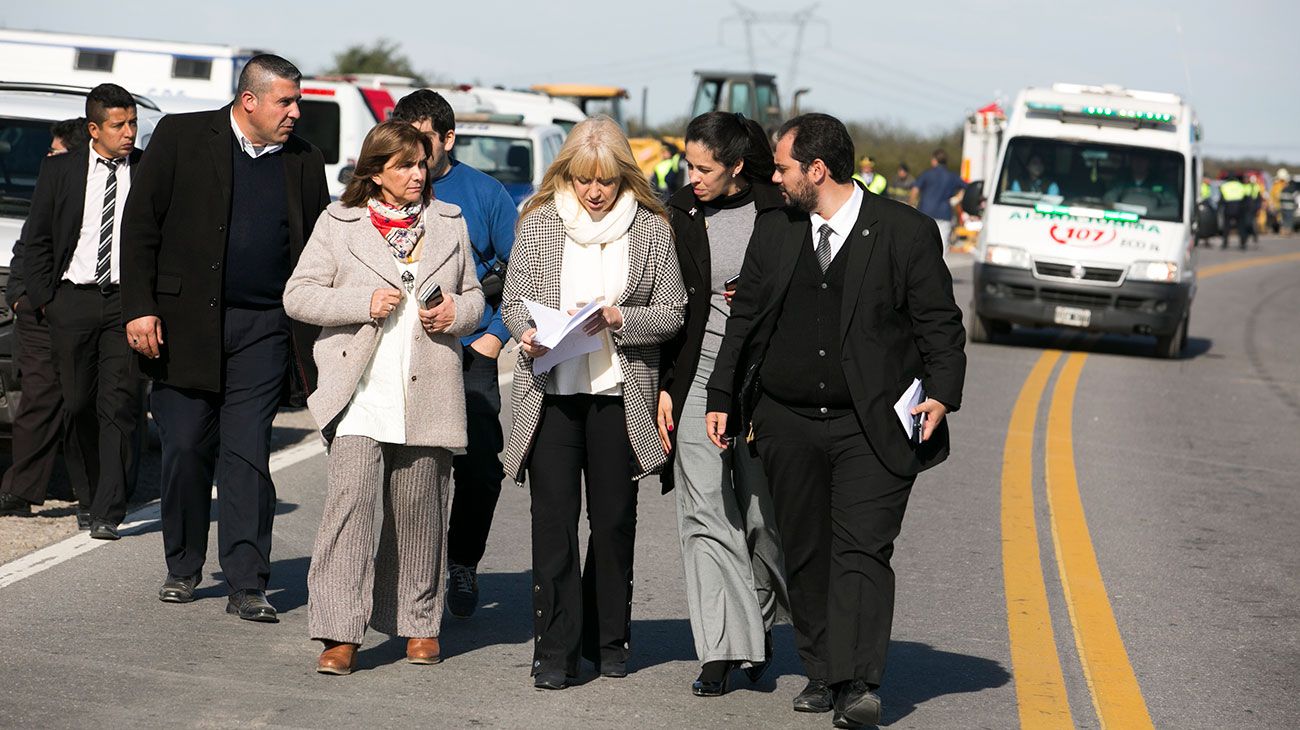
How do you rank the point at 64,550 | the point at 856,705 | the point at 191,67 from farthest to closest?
the point at 191,67
the point at 64,550
the point at 856,705

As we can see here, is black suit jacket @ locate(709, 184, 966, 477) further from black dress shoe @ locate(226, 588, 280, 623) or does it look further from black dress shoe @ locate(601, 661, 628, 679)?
black dress shoe @ locate(226, 588, 280, 623)

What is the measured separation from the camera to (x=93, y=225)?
8.37 meters

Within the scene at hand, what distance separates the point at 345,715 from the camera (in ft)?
18.1

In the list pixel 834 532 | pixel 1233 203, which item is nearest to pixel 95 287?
pixel 834 532

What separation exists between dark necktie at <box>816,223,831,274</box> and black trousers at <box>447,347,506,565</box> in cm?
171

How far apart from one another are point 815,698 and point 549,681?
0.86 metres

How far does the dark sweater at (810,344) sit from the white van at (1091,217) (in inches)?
515

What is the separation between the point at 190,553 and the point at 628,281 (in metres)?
2.18

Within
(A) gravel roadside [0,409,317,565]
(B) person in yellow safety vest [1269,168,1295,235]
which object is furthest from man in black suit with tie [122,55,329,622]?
(B) person in yellow safety vest [1269,168,1295,235]

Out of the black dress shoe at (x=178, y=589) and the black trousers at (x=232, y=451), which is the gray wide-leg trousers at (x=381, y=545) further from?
the black dress shoe at (x=178, y=589)

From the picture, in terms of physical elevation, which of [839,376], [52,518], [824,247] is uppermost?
[824,247]

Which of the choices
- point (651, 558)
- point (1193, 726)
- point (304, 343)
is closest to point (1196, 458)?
point (651, 558)

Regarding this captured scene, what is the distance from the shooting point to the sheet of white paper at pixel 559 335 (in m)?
5.79

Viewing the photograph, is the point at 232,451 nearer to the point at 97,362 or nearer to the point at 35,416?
the point at 97,362
